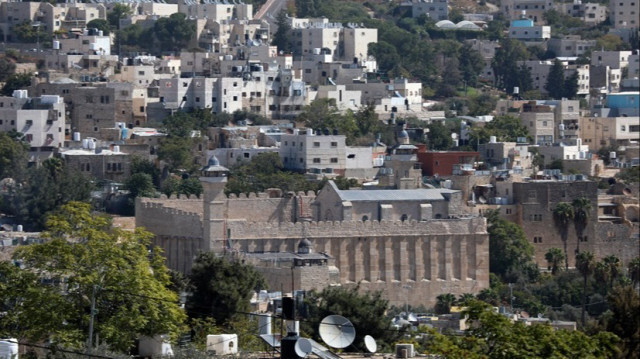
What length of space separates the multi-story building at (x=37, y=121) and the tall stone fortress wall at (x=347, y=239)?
13.3 m

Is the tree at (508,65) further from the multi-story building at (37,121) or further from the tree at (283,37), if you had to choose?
the multi-story building at (37,121)

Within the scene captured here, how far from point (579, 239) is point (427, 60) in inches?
1417

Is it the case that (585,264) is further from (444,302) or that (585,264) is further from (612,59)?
(612,59)

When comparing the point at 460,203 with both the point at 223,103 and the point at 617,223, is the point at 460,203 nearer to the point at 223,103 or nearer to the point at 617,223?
the point at 617,223

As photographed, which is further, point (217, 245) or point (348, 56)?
point (348, 56)

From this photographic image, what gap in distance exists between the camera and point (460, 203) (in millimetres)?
72750

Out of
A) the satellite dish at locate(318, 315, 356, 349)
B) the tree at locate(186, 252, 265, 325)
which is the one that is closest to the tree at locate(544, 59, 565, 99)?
the tree at locate(186, 252, 265, 325)

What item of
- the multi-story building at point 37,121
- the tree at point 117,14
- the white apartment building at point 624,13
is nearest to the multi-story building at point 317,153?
the multi-story building at point 37,121

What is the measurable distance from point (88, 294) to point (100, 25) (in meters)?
63.8

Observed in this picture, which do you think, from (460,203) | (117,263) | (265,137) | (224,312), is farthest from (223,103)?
(117,263)

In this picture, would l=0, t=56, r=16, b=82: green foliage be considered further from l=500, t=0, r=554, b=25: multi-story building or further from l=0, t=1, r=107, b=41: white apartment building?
l=500, t=0, r=554, b=25: multi-story building

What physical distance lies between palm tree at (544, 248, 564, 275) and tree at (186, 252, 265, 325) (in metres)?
22.6

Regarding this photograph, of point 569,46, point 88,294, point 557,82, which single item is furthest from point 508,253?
point 569,46

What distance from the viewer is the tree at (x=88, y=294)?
1591 inches
